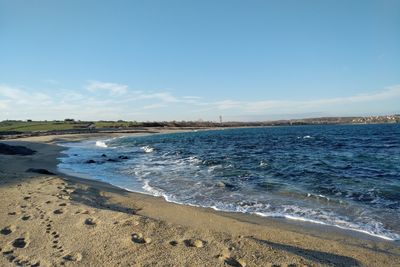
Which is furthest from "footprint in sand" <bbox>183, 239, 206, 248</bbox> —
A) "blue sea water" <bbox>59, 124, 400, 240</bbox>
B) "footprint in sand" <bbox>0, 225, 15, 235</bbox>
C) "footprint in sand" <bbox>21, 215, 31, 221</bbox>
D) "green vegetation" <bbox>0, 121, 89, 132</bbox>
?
"green vegetation" <bbox>0, 121, 89, 132</bbox>

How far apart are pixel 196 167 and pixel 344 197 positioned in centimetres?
1076

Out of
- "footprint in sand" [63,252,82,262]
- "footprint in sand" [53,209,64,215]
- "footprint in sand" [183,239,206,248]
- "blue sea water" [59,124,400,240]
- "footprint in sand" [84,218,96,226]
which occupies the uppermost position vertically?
"footprint in sand" [53,209,64,215]

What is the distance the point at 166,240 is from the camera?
6555mm

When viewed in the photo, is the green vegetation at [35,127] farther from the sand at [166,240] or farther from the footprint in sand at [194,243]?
the footprint in sand at [194,243]

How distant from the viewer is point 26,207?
9.05 meters

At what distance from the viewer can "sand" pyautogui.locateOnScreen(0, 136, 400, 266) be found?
5.72 meters

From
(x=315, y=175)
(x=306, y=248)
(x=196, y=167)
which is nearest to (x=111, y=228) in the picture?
(x=306, y=248)

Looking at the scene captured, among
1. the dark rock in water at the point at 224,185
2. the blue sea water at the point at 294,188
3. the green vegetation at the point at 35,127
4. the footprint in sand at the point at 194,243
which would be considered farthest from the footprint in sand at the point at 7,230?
the green vegetation at the point at 35,127

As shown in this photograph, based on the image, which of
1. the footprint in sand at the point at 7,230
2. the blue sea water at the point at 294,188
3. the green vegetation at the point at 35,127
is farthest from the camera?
the green vegetation at the point at 35,127

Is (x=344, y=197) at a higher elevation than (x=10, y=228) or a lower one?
lower

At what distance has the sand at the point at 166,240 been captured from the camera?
225 inches

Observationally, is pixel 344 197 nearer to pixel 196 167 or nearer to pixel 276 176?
pixel 276 176

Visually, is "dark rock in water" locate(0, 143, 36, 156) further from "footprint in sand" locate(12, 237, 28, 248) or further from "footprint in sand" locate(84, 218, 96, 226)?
"footprint in sand" locate(12, 237, 28, 248)

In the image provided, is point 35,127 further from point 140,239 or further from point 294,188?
point 140,239
